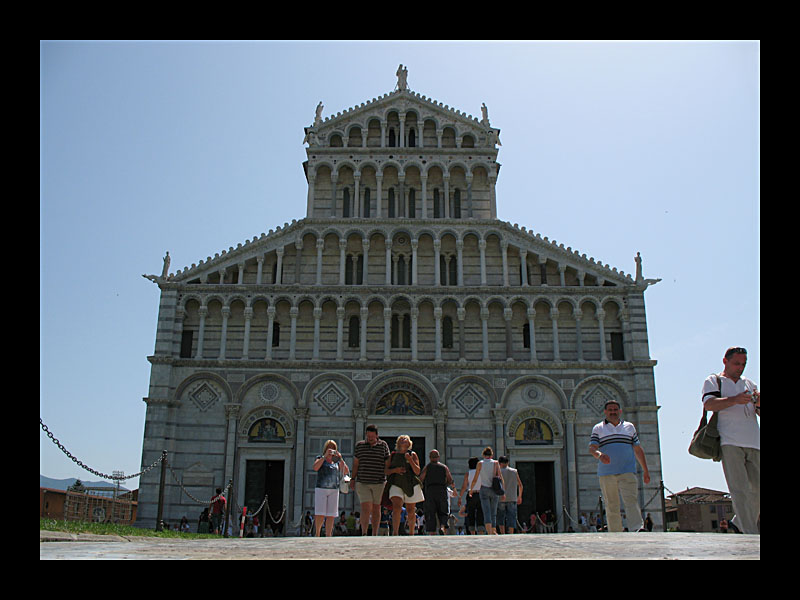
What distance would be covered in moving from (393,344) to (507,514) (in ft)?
41.4

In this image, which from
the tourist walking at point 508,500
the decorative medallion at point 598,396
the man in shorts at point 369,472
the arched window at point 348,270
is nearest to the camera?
A: the man in shorts at point 369,472

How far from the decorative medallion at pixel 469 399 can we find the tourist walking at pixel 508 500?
413 inches

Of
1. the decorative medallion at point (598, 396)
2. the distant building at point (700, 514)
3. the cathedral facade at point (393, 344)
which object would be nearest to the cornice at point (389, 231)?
the cathedral facade at point (393, 344)

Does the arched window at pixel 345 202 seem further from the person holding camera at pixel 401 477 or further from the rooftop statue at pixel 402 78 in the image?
the person holding camera at pixel 401 477

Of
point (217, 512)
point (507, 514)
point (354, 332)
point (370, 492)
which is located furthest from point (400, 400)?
point (370, 492)

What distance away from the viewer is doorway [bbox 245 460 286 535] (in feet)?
82.3

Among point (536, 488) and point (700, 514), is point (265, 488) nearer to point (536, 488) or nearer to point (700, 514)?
point (536, 488)

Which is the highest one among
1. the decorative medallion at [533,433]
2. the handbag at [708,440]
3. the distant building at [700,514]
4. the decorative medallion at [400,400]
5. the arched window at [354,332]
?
the arched window at [354,332]

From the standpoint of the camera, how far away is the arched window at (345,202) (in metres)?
29.6

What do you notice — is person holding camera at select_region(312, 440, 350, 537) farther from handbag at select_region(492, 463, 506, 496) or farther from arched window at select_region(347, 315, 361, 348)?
arched window at select_region(347, 315, 361, 348)

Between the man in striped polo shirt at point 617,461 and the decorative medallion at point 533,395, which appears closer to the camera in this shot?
the man in striped polo shirt at point 617,461

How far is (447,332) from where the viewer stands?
27.6 metres

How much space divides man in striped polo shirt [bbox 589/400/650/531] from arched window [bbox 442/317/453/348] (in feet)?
55.8
